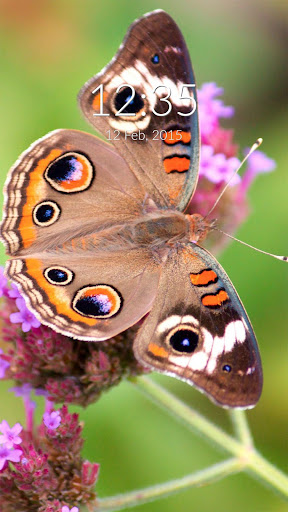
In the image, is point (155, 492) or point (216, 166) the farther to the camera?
point (216, 166)

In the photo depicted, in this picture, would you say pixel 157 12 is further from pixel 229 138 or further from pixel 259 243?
pixel 259 243

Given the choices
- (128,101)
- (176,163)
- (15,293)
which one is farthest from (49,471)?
(128,101)

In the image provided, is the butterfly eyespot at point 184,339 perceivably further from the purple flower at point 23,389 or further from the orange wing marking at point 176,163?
the purple flower at point 23,389

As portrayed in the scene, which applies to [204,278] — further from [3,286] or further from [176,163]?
[3,286]

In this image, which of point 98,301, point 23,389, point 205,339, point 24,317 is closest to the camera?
point 205,339

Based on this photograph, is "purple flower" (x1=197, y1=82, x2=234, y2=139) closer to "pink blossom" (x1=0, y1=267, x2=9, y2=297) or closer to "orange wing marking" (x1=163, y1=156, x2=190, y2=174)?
"orange wing marking" (x1=163, y1=156, x2=190, y2=174)

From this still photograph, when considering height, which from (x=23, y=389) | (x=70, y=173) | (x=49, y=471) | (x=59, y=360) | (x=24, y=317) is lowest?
(x=49, y=471)

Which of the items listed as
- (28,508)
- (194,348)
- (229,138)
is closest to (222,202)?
(229,138)
